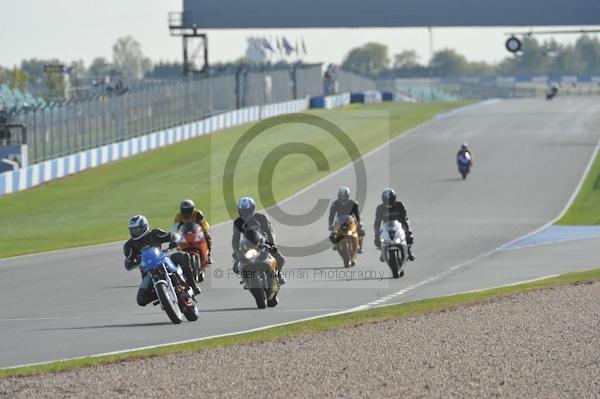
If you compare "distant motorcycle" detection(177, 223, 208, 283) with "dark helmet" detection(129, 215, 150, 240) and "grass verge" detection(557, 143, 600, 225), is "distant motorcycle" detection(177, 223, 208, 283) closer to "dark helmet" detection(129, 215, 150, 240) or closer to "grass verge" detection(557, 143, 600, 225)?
"dark helmet" detection(129, 215, 150, 240)

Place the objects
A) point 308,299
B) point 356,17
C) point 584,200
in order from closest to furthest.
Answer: point 308,299 → point 584,200 → point 356,17

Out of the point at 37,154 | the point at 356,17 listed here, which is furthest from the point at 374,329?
the point at 356,17

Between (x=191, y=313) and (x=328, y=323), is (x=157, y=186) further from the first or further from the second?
(x=328, y=323)

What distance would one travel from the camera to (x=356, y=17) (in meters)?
76.1

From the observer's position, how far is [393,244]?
2270cm

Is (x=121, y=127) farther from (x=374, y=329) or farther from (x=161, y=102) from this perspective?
(x=374, y=329)

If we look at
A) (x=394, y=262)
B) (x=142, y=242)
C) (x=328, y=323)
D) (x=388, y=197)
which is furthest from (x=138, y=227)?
(x=388, y=197)

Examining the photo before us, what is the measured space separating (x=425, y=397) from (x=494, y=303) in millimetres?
6748

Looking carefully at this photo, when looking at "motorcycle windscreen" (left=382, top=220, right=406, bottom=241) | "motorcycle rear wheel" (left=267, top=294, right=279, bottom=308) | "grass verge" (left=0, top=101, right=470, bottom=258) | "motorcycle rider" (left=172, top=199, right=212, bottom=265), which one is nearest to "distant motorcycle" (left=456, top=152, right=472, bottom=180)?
"grass verge" (left=0, top=101, right=470, bottom=258)

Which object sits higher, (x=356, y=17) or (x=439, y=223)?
(x=356, y=17)

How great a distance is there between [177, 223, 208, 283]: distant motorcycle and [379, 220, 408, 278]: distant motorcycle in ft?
10.9

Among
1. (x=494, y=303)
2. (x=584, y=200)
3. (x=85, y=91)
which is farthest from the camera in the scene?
(x=85, y=91)

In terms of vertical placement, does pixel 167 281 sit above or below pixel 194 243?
above

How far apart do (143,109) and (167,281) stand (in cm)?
4188
